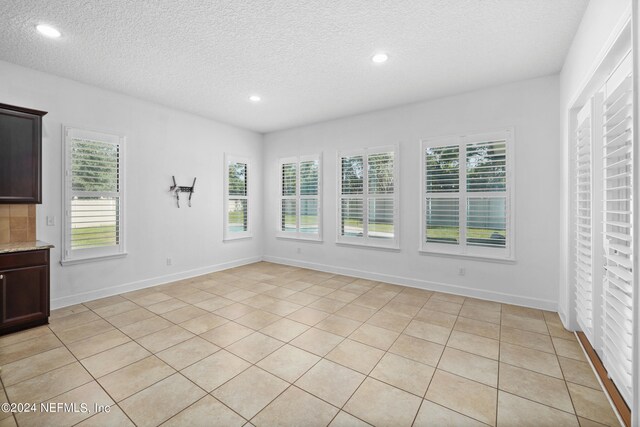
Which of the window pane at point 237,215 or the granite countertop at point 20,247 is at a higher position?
the window pane at point 237,215

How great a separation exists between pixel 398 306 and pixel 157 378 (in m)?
2.75

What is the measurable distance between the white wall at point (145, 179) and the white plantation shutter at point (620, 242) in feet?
17.4

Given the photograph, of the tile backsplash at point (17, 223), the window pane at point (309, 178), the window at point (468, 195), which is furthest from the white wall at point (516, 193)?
the tile backsplash at point (17, 223)

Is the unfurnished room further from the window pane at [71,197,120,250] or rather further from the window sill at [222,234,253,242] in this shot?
the window sill at [222,234,253,242]

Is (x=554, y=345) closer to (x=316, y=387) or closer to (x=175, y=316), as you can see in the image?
(x=316, y=387)

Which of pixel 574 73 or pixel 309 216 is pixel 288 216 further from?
pixel 574 73

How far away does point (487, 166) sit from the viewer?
3980 millimetres

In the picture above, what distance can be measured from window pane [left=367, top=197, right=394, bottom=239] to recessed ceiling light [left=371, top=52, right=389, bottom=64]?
2218 mm

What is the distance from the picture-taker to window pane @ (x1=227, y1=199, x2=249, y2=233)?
592 centimetres

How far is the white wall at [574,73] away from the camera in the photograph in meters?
1.90

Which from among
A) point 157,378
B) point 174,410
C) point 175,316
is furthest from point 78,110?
point 174,410

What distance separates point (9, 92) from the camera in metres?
3.29

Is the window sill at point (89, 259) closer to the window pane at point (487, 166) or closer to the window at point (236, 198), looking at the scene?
the window at point (236, 198)

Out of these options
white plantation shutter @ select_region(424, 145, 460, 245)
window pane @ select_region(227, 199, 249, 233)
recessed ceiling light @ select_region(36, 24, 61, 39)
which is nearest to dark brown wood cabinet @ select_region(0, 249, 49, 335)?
recessed ceiling light @ select_region(36, 24, 61, 39)
